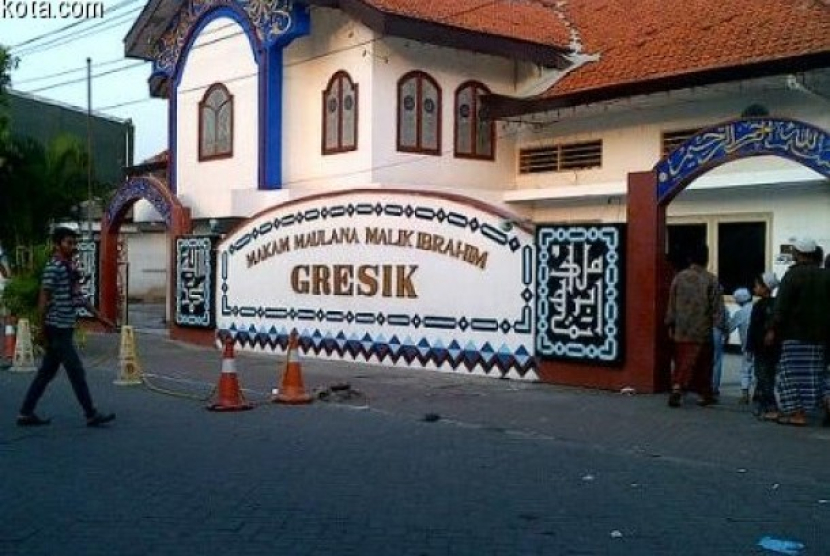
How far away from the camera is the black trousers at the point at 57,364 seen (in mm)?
10070

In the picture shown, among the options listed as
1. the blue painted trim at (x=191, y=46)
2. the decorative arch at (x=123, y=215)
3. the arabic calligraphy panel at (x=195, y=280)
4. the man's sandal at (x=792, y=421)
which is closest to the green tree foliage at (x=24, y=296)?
the arabic calligraphy panel at (x=195, y=280)

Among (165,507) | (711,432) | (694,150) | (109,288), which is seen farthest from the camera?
(109,288)

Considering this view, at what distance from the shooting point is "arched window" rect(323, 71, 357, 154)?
20.7 m

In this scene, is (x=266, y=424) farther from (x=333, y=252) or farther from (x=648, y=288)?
(x=333, y=252)

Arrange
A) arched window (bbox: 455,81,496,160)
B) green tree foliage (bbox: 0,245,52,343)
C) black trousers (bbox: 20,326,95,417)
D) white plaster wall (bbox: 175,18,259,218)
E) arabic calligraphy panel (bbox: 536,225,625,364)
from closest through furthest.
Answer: black trousers (bbox: 20,326,95,417)
arabic calligraphy panel (bbox: 536,225,625,364)
green tree foliage (bbox: 0,245,52,343)
arched window (bbox: 455,81,496,160)
white plaster wall (bbox: 175,18,259,218)

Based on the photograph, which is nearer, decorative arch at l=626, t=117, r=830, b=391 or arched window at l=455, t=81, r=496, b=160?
decorative arch at l=626, t=117, r=830, b=391

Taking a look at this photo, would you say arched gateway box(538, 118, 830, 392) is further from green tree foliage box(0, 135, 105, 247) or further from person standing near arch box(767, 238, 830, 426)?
green tree foliage box(0, 135, 105, 247)

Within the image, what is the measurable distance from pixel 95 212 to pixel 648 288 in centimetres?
2427

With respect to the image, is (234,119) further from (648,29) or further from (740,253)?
(740,253)

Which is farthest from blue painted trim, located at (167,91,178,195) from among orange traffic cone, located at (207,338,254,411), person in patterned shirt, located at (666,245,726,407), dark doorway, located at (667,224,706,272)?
person in patterned shirt, located at (666,245,726,407)

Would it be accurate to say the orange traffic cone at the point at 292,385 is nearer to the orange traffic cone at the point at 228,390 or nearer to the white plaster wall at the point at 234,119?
the orange traffic cone at the point at 228,390

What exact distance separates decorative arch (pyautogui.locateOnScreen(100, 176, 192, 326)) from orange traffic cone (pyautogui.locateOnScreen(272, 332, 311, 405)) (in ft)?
31.5

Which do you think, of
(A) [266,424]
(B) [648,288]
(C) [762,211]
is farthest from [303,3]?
(A) [266,424]

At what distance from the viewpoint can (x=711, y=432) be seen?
33.3ft
